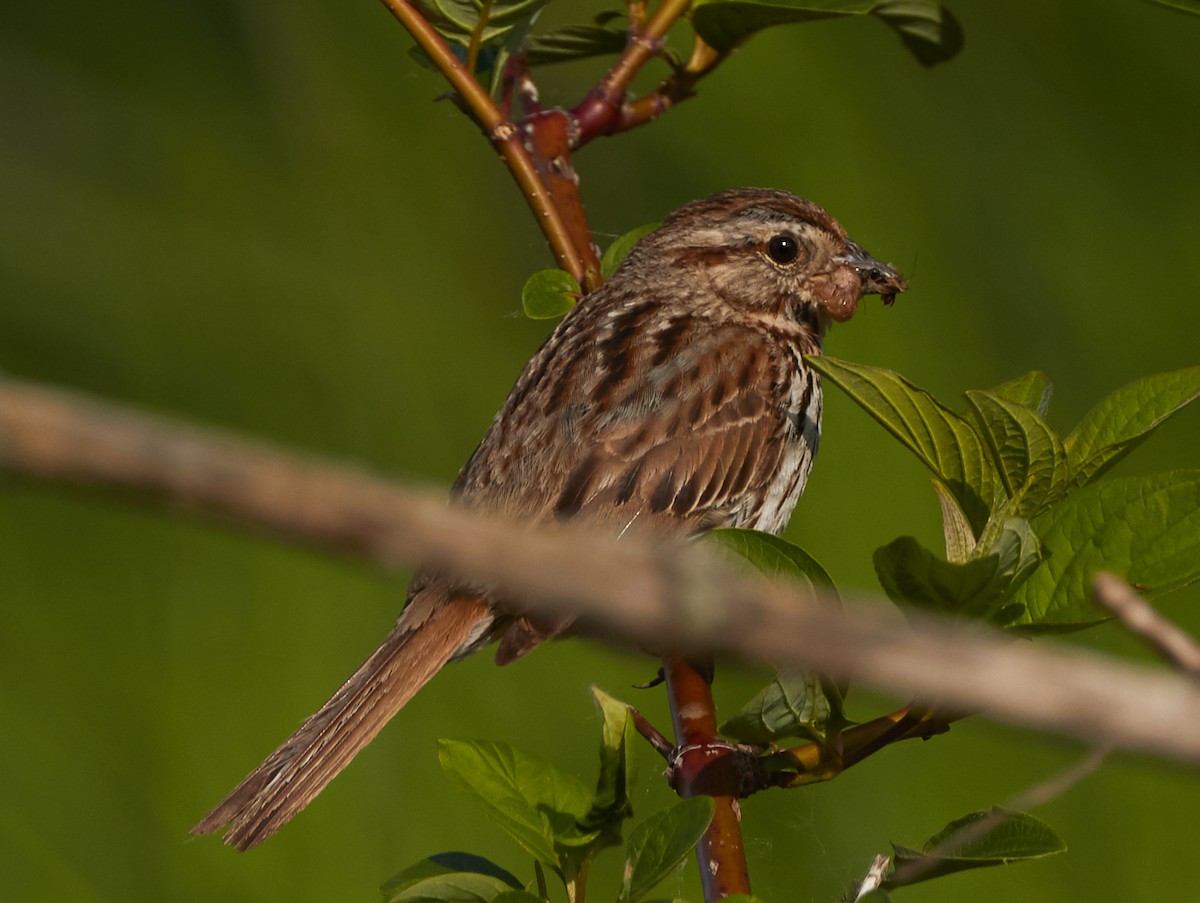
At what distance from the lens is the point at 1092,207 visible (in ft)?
7.50

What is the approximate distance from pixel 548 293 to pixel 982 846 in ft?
2.88

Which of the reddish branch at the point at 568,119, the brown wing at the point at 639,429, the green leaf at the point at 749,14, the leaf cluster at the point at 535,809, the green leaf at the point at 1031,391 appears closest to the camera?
the leaf cluster at the point at 535,809

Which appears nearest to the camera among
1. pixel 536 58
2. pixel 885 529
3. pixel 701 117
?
pixel 536 58

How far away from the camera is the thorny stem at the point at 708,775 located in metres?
1.13

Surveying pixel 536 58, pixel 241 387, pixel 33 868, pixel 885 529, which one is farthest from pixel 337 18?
pixel 33 868

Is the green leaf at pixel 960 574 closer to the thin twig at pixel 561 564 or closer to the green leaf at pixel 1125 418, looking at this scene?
the green leaf at pixel 1125 418

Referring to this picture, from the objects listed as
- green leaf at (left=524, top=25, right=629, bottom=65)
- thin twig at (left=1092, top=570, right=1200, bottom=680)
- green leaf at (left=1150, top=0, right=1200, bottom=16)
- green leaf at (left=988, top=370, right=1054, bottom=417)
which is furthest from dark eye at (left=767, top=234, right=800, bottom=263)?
thin twig at (left=1092, top=570, right=1200, bottom=680)

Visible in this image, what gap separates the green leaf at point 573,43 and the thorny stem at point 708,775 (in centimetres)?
76

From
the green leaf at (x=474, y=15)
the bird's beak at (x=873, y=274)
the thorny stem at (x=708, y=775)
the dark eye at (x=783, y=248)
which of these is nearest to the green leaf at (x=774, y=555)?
the thorny stem at (x=708, y=775)

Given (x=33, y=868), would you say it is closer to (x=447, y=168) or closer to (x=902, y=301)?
(x=447, y=168)

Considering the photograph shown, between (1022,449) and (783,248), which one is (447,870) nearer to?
(1022,449)

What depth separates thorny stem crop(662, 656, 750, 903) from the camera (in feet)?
3.72

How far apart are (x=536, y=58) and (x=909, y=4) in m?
0.47

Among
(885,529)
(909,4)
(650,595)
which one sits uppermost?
(650,595)
